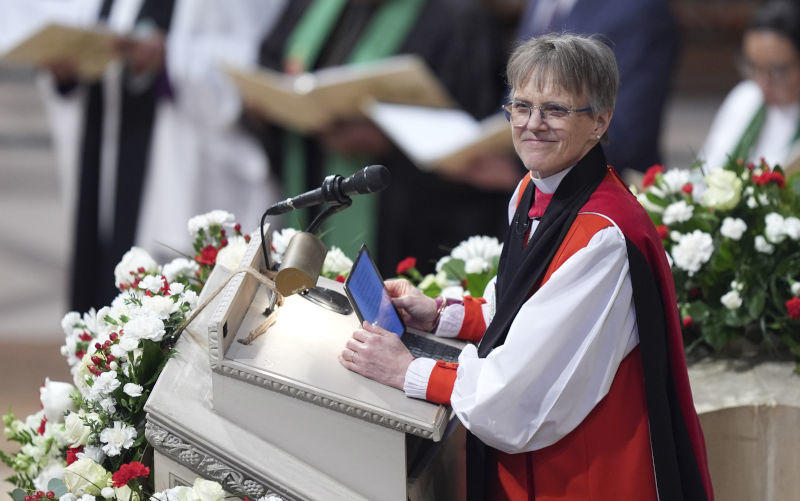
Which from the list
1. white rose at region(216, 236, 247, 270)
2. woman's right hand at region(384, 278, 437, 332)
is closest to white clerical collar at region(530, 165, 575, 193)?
woman's right hand at region(384, 278, 437, 332)

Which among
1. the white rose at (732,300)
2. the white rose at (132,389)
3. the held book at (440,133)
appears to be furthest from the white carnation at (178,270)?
the held book at (440,133)

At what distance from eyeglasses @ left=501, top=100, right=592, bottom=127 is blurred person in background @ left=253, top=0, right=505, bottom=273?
9.65ft

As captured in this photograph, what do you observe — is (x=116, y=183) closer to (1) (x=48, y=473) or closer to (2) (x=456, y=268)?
(2) (x=456, y=268)

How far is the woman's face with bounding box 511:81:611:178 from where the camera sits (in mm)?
1929

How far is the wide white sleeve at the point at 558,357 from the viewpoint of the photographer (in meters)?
1.90

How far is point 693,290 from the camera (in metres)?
2.82

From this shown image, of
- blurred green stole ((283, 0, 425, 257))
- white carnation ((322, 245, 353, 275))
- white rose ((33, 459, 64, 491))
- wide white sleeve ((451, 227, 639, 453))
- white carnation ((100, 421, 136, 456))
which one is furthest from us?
blurred green stole ((283, 0, 425, 257))

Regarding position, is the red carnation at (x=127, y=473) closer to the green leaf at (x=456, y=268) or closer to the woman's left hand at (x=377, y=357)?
the woman's left hand at (x=377, y=357)

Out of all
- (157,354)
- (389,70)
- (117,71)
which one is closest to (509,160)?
(389,70)

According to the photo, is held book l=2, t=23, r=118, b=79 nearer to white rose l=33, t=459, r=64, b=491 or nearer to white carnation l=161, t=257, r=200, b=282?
white carnation l=161, t=257, r=200, b=282

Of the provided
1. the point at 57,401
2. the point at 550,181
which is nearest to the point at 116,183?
the point at 57,401

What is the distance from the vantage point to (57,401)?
2348 mm

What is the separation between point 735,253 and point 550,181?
929mm

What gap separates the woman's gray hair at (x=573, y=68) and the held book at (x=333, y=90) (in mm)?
2396
